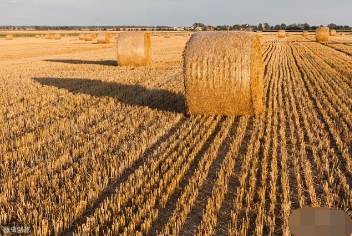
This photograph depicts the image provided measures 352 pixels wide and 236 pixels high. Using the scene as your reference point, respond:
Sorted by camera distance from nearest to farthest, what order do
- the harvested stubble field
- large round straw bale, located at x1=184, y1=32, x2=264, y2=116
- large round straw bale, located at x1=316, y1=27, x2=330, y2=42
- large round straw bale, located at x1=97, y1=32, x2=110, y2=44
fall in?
1. the harvested stubble field
2. large round straw bale, located at x1=184, y1=32, x2=264, y2=116
3. large round straw bale, located at x1=316, y1=27, x2=330, y2=42
4. large round straw bale, located at x1=97, y1=32, x2=110, y2=44

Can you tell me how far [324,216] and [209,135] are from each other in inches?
140

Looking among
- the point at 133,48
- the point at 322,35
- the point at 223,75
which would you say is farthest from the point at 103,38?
the point at 223,75

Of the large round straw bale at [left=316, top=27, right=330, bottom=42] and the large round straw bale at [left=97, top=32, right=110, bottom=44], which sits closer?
the large round straw bale at [left=316, top=27, right=330, bottom=42]

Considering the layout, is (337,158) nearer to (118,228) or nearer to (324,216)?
(324,216)

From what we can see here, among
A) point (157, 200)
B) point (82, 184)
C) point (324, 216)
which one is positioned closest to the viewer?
point (324, 216)

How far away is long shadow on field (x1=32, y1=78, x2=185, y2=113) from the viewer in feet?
34.5

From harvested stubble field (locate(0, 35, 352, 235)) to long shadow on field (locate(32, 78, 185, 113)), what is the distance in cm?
8

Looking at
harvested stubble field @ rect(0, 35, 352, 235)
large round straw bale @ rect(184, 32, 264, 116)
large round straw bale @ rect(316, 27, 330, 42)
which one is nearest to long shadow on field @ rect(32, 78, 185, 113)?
harvested stubble field @ rect(0, 35, 352, 235)

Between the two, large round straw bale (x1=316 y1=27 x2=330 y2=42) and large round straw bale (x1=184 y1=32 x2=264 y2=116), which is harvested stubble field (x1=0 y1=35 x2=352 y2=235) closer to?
large round straw bale (x1=184 y1=32 x2=264 y2=116)

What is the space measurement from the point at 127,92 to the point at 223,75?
4.29m

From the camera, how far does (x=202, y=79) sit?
8.93 meters

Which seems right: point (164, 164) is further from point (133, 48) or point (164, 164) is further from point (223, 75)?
point (133, 48)

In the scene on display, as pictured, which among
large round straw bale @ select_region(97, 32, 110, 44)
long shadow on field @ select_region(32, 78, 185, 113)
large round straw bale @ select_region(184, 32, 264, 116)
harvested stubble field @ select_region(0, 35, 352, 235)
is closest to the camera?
harvested stubble field @ select_region(0, 35, 352, 235)

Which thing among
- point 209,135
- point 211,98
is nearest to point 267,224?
point 209,135
